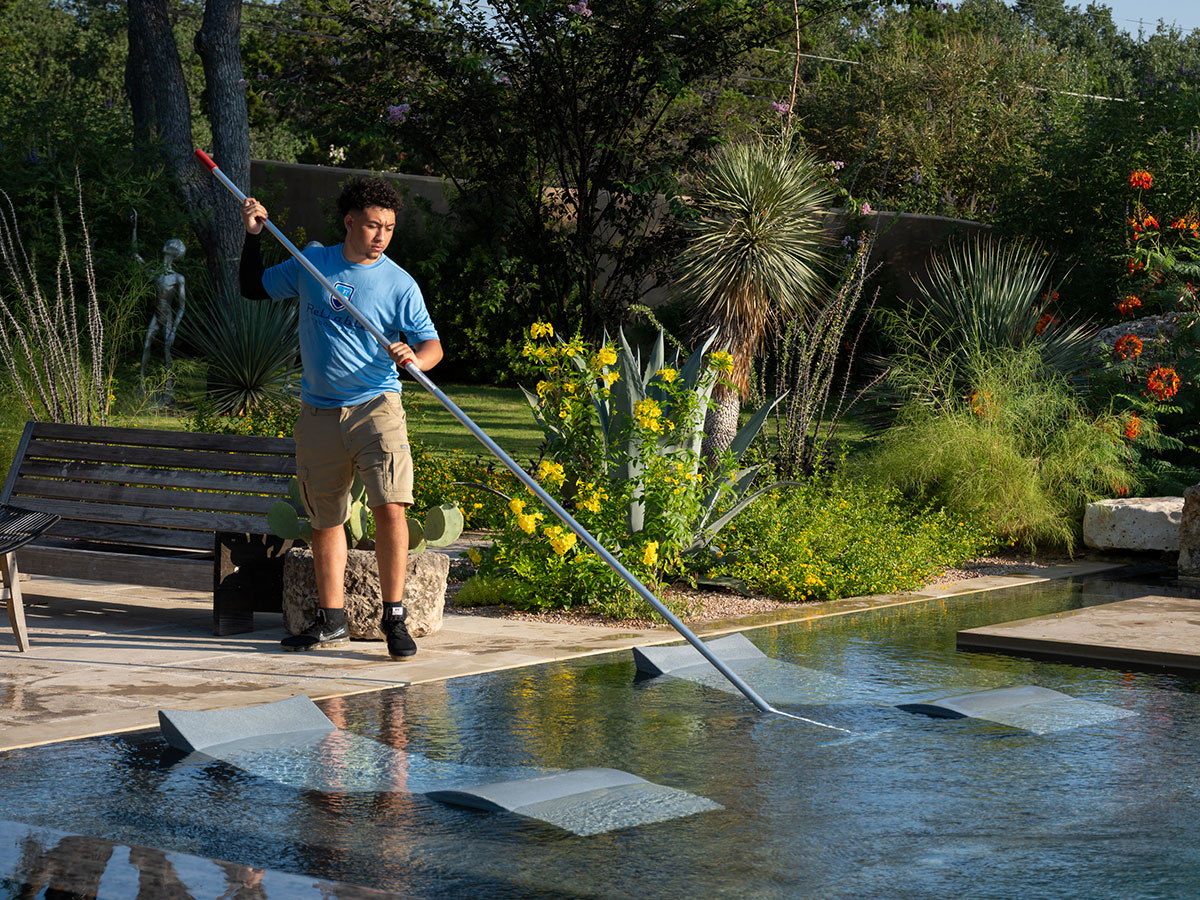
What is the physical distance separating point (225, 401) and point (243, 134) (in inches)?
227

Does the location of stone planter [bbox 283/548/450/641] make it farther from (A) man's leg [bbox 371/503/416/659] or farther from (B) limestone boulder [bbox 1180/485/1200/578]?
(B) limestone boulder [bbox 1180/485/1200/578]

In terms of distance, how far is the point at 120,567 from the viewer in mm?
6562

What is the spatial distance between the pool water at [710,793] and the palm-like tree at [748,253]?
19.8ft

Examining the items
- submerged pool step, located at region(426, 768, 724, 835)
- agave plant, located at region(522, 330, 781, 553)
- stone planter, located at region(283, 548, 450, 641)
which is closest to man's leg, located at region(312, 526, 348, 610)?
stone planter, located at region(283, 548, 450, 641)

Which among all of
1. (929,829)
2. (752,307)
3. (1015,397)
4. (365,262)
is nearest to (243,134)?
(752,307)

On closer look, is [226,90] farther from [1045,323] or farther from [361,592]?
[361,592]

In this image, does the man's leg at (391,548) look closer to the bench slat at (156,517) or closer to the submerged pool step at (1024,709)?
the bench slat at (156,517)

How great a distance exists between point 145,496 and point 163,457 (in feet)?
0.69

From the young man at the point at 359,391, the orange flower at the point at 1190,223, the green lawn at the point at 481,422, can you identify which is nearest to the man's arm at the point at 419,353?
the young man at the point at 359,391

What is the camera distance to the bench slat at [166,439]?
6820mm

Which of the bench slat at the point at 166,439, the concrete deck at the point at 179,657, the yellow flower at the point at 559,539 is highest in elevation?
the bench slat at the point at 166,439

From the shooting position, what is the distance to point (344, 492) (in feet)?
19.3

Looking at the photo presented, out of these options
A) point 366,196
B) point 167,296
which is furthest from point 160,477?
point 167,296

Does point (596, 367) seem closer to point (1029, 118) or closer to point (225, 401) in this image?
point (225, 401)
